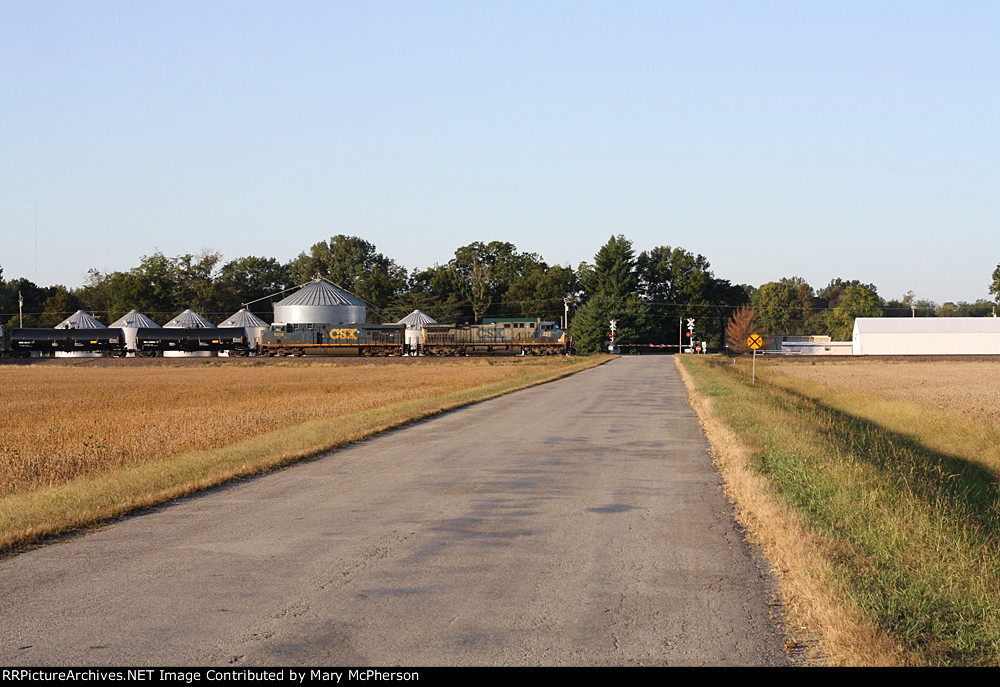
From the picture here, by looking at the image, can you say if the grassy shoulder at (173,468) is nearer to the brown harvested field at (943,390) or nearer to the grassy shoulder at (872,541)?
the grassy shoulder at (872,541)

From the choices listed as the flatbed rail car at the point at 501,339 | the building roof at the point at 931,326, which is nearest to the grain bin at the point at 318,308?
the flatbed rail car at the point at 501,339

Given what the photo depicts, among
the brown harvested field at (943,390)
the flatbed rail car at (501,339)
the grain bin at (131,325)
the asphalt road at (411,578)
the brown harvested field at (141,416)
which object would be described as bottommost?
the brown harvested field at (943,390)

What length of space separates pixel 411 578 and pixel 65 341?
349ft

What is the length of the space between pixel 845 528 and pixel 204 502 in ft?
28.2

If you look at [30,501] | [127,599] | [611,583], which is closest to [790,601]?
[611,583]

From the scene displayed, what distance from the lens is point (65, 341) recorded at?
101750 mm

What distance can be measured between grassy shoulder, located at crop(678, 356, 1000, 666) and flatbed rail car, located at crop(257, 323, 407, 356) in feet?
247

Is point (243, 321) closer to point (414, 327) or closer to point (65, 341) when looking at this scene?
point (414, 327)

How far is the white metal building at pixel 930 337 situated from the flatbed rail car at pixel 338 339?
68143mm

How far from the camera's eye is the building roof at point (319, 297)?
354ft

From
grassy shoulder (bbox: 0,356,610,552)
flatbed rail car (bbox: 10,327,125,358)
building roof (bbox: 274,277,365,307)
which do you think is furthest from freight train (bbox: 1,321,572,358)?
grassy shoulder (bbox: 0,356,610,552)

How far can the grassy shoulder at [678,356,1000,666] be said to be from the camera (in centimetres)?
636

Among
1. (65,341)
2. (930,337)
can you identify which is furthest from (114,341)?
(930,337)

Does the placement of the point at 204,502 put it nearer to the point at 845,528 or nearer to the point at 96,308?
the point at 845,528
